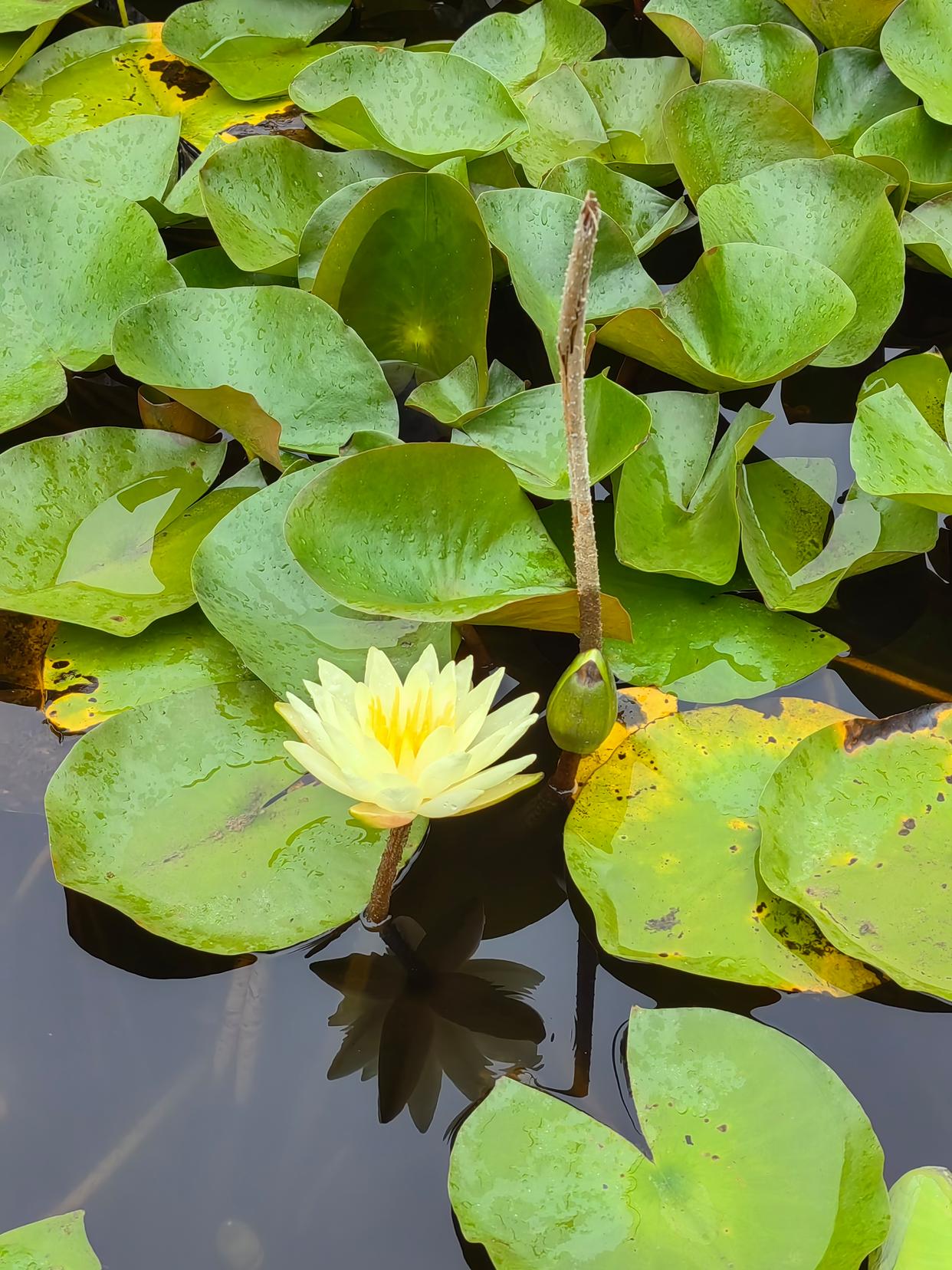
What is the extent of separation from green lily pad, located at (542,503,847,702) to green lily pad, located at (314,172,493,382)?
366 mm

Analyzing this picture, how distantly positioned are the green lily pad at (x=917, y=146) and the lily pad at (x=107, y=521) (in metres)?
1.38

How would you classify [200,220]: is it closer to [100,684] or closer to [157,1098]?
[100,684]

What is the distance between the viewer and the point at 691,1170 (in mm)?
1070

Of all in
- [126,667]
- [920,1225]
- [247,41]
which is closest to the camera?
[920,1225]

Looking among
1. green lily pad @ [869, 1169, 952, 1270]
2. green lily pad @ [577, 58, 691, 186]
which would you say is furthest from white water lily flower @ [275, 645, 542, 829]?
green lily pad @ [577, 58, 691, 186]

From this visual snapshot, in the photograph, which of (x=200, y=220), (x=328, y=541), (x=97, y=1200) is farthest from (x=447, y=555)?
(x=200, y=220)

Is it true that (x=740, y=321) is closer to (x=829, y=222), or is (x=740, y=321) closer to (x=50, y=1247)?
(x=829, y=222)

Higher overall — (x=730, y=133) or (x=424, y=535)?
(x=730, y=133)

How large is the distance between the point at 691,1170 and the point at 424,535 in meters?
0.79

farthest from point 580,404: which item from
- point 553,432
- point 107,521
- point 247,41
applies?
point 247,41

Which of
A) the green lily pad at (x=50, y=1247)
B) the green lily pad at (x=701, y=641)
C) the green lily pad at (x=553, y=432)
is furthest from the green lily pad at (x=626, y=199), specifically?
the green lily pad at (x=50, y=1247)

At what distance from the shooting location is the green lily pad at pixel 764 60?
2.06 metres

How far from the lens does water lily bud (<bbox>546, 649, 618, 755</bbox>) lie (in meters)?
1.17

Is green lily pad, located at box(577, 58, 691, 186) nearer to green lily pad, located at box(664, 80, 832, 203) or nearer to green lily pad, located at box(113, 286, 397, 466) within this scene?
green lily pad, located at box(664, 80, 832, 203)
